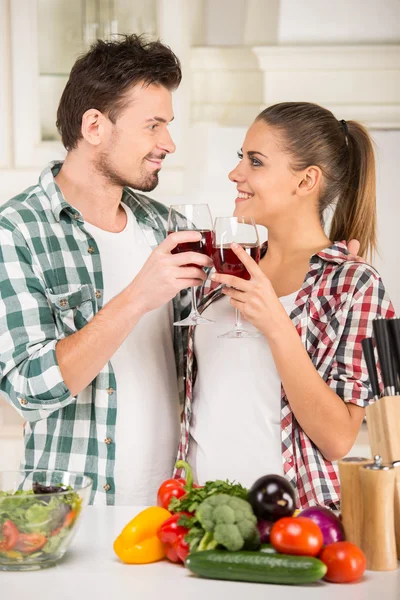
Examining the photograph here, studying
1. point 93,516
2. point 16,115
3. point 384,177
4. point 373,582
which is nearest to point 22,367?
point 93,516

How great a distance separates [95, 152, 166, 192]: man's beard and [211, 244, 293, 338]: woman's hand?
0.71m

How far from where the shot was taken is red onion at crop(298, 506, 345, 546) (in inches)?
51.4

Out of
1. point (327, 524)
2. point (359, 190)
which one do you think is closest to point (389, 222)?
point (359, 190)

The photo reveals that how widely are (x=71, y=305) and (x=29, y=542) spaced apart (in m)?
0.95

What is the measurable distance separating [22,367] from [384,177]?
214 cm

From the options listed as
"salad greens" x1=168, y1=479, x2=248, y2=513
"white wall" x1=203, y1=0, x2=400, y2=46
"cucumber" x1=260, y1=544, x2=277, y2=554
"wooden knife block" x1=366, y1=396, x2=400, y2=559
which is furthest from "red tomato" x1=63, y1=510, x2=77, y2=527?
"white wall" x1=203, y1=0, x2=400, y2=46

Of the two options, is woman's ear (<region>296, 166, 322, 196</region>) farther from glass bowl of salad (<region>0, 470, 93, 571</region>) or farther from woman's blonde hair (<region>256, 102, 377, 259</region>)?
glass bowl of salad (<region>0, 470, 93, 571</region>)

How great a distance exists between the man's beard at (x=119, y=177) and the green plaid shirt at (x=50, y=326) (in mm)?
149

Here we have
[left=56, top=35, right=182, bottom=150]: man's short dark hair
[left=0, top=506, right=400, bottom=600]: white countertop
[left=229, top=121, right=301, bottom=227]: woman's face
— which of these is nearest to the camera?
[left=0, top=506, right=400, bottom=600]: white countertop

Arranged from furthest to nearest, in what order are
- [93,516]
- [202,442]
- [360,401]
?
[202,442]
[360,401]
[93,516]

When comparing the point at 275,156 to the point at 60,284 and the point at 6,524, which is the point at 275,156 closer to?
the point at 60,284

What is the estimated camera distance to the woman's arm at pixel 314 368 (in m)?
1.79

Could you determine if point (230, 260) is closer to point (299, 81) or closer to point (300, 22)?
point (299, 81)

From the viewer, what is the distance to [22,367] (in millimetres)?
1988
